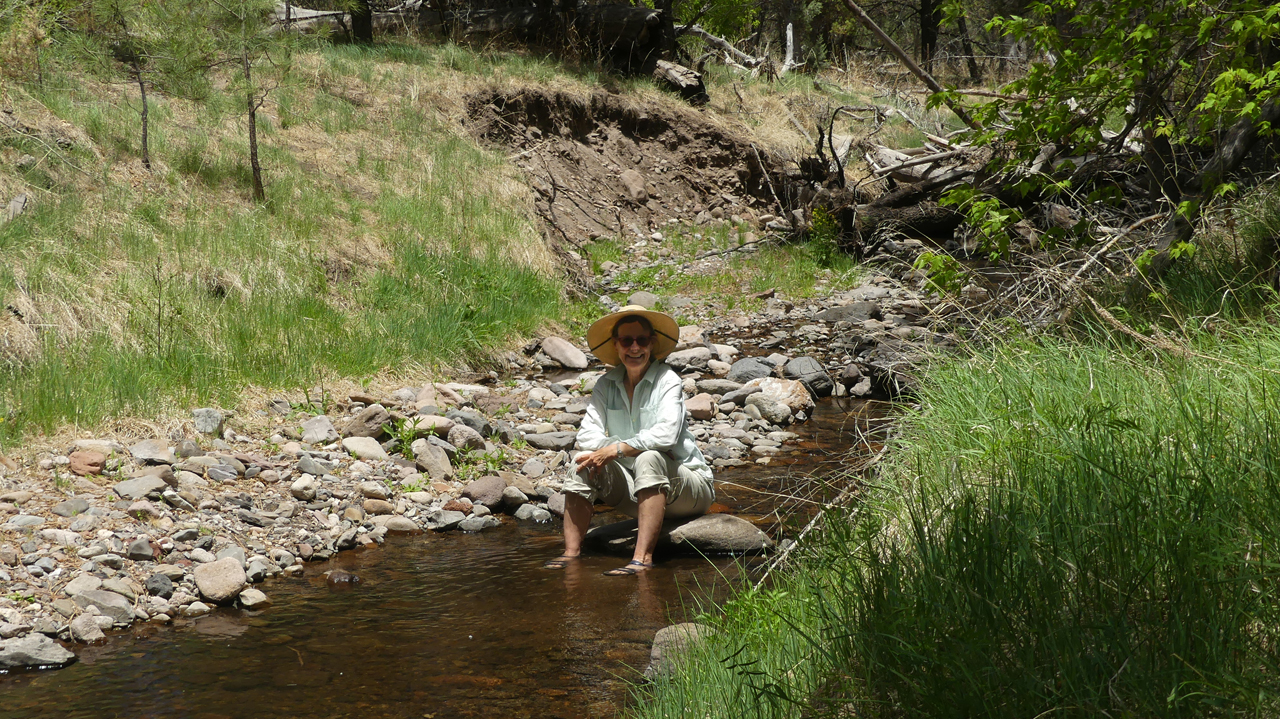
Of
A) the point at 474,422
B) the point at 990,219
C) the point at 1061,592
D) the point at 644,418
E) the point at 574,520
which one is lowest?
the point at 474,422

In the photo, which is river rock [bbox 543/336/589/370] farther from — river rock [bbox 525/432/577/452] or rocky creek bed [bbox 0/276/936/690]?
river rock [bbox 525/432/577/452]

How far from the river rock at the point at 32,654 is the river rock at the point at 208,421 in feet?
8.77

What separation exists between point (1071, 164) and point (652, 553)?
351cm

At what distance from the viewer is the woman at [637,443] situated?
17.8 ft

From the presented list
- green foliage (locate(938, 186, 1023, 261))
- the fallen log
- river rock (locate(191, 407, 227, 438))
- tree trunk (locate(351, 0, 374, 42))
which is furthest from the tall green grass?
the fallen log

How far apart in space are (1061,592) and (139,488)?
5.00 meters

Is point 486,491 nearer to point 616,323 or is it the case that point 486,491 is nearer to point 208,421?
point 616,323

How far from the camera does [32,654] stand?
157 inches

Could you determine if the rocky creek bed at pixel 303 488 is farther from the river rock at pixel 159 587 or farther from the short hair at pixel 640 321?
the short hair at pixel 640 321

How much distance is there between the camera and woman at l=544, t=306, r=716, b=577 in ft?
17.8

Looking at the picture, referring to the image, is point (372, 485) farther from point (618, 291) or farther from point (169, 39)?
point (618, 291)

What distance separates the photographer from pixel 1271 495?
2660 mm

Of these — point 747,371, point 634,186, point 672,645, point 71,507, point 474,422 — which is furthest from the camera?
point 634,186

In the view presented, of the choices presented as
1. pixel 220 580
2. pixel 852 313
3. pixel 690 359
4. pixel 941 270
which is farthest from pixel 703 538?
pixel 852 313
